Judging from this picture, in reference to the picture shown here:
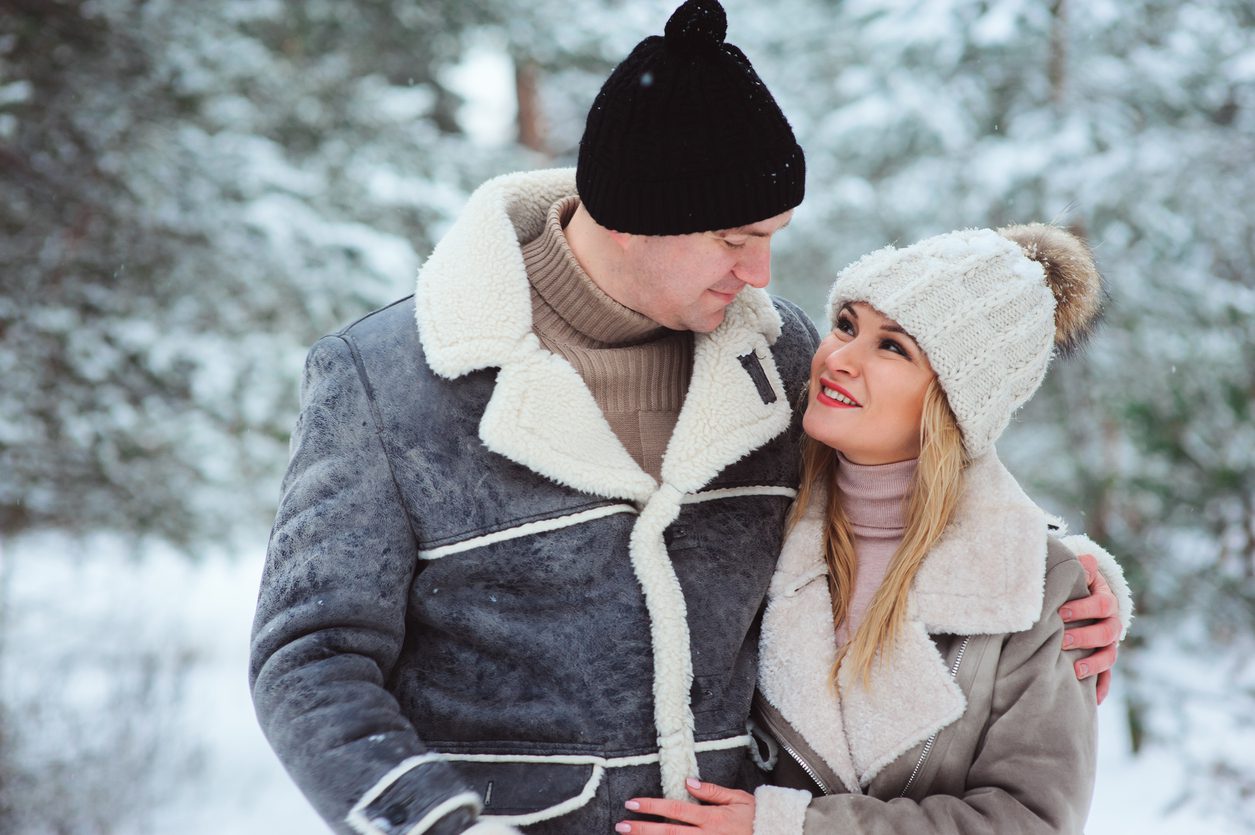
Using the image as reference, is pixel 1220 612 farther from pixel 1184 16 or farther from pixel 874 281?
pixel 874 281

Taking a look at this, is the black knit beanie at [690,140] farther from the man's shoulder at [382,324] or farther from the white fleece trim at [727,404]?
the man's shoulder at [382,324]

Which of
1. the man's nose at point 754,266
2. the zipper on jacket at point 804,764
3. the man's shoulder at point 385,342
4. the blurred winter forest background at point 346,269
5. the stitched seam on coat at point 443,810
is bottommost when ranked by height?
the blurred winter forest background at point 346,269

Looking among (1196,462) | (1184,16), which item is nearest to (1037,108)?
(1184,16)

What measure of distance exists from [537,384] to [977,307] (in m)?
0.84

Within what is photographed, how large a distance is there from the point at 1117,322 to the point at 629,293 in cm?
460

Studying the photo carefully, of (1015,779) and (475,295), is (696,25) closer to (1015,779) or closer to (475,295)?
(475,295)

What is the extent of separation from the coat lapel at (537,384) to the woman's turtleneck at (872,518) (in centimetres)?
20

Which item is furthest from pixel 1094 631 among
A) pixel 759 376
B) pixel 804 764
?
pixel 759 376

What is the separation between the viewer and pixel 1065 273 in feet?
7.39

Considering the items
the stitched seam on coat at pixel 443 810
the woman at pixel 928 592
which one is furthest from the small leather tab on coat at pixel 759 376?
the stitched seam on coat at pixel 443 810

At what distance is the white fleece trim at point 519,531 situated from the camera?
203cm

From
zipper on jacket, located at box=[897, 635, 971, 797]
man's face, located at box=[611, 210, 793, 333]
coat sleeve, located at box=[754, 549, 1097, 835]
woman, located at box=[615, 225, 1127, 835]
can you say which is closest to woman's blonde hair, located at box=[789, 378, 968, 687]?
woman, located at box=[615, 225, 1127, 835]

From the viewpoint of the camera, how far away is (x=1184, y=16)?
6000 millimetres

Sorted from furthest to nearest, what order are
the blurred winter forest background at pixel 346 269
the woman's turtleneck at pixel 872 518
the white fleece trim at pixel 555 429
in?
the blurred winter forest background at pixel 346 269, the woman's turtleneck at pixel 872 518, the white fleece trim at pixel 555 429
